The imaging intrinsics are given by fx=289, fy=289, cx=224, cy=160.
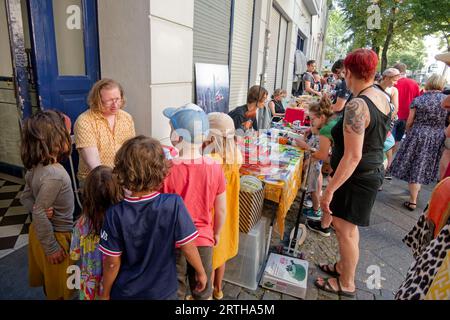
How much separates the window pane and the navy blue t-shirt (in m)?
2.12

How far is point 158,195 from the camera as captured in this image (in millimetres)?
1347

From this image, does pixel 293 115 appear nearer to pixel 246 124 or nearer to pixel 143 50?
pixel 246 124

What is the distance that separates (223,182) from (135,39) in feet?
6.75

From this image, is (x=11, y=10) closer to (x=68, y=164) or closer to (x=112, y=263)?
(x=68, y=164)

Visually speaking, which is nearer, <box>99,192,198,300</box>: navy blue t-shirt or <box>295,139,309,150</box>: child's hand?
<box>99,192,198,300</box>: navy blue t-shirt

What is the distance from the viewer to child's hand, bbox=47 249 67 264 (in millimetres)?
1692

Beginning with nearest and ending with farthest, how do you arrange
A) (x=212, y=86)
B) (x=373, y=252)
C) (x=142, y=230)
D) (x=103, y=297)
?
(x=142, y=230) < (x=103, y=297) < (x=373, y=252) < (x=212, y=86)

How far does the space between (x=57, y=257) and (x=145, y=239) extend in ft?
2.48

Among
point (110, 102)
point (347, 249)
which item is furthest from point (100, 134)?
point (347, 249)

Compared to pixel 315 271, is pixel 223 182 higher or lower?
higher

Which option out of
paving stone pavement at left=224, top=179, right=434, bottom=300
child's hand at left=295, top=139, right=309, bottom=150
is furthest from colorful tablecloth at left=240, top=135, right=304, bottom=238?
A: paving stone pavement at left=224, top=179, right=434, bottom=300

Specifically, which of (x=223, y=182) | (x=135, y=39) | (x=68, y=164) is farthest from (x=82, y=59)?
(x=223, y=182)

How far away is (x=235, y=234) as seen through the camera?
2131 mm

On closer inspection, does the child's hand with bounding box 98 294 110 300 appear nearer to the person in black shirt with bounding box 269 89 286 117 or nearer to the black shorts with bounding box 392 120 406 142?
the person in black shirt with bounding box 269 89 286 117
